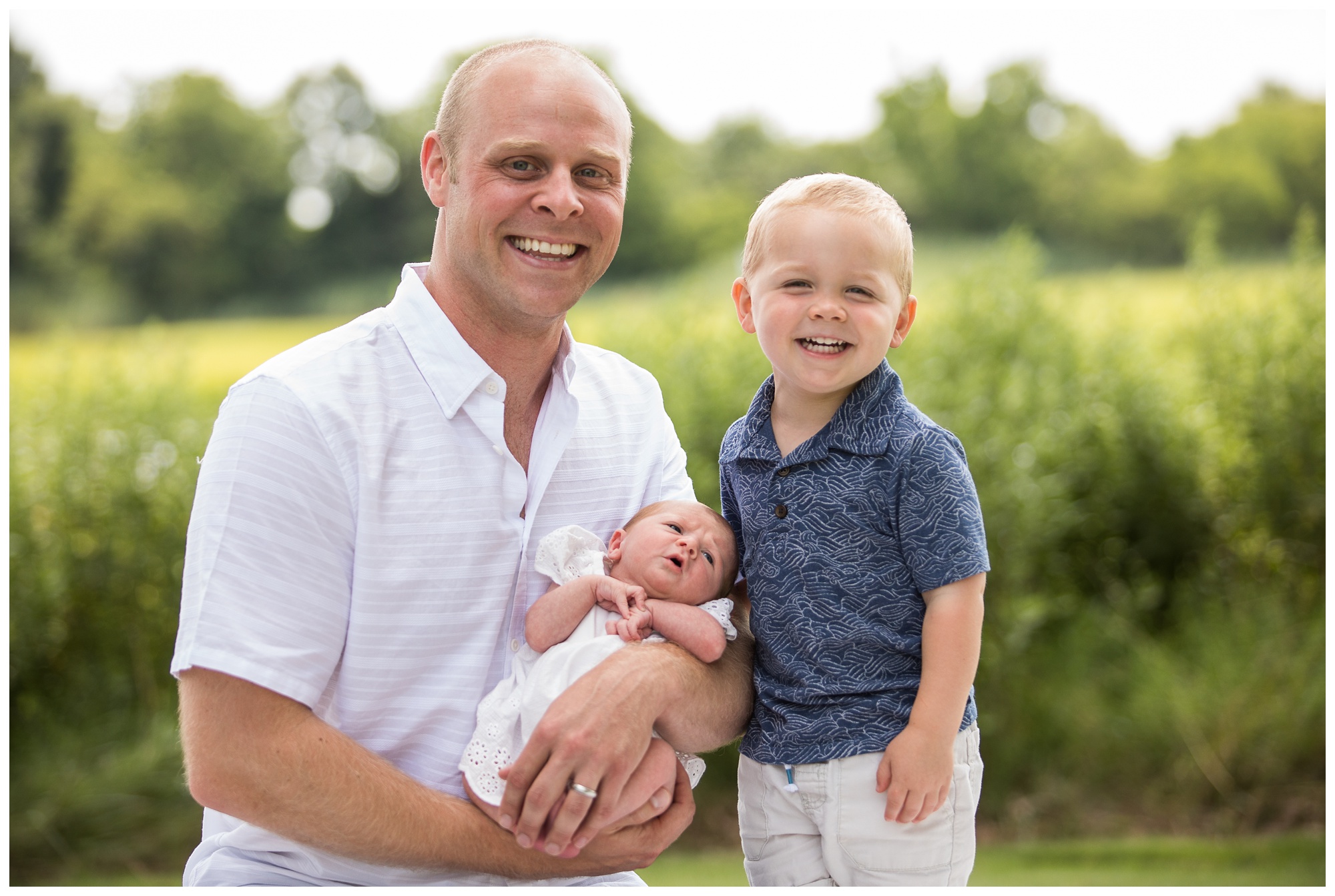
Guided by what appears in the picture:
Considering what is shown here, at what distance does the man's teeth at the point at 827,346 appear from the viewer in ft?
6.53

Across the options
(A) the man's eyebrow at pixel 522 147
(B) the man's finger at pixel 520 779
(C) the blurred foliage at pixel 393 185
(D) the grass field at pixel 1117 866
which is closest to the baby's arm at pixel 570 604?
(B) the man's finger at pixel 520 779

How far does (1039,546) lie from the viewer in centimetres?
535

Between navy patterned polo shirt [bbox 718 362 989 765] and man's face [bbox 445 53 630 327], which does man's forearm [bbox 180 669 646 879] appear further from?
man's face [bbox 445 53 630 327]

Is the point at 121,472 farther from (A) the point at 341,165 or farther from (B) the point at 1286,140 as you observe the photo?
(B) the point at 1286,140

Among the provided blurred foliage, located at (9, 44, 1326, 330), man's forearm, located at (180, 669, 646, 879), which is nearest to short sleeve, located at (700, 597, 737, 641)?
man's forearm, located at (180, 669, 646, 879)

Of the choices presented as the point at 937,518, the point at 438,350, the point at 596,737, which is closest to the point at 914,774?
the point at 937,518

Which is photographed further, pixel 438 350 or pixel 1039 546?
pixel 1039 546

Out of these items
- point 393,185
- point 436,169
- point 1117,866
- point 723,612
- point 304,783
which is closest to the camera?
point 304,783

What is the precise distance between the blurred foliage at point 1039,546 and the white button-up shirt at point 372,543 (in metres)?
2.92

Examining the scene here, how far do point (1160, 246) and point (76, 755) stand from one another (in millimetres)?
7521

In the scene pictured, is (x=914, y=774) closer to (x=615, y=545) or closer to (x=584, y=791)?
(x=584, y=791)

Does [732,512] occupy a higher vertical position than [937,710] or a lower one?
higher

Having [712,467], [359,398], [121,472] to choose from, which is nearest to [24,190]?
[121,472]

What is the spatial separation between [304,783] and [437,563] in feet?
1.40
